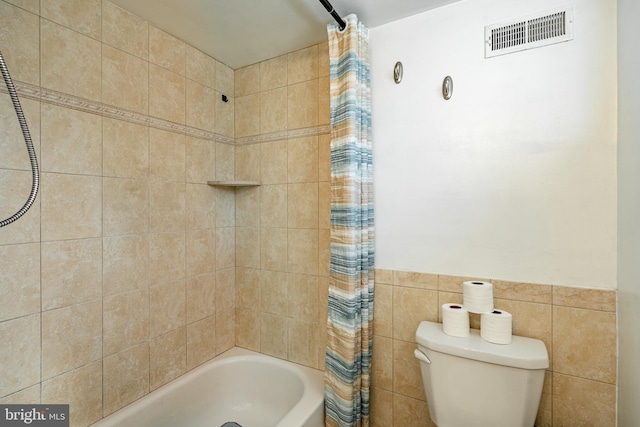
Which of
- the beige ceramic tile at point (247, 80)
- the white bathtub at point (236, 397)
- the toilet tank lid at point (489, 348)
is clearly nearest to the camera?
the toilet tank lid at point (489, 348)

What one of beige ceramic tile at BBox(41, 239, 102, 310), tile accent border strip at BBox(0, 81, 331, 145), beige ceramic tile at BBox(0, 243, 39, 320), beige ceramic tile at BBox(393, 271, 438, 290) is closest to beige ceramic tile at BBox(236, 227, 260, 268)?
tile accent border strip at BBox(0, 81, 331, 145)

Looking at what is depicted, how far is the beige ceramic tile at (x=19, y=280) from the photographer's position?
1.07 meters

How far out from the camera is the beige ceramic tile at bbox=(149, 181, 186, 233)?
1545mm

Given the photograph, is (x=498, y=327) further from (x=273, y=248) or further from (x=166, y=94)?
(x=166, y=94)

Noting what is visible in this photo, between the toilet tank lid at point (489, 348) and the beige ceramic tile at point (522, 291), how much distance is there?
164 mm

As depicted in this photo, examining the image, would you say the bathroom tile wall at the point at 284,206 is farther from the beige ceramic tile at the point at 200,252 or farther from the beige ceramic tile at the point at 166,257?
the beige ceramic tile at the point at 166,257

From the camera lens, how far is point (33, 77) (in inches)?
44.5

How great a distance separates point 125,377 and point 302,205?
4.12 feet

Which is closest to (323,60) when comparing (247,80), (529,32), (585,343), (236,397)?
(247,80)

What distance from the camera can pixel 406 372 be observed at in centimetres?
145

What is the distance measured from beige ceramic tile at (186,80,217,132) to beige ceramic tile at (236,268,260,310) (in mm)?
982

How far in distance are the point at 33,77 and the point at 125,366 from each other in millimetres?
1326

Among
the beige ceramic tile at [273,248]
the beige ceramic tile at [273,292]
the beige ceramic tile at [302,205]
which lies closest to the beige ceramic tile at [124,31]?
the beige ceramic tile at [302,205]

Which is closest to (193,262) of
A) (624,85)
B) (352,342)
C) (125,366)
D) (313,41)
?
(125,366)
